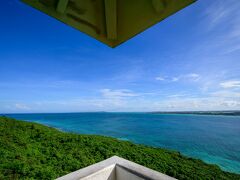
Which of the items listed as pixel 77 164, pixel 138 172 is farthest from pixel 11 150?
pixel 138 172

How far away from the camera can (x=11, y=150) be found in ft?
16.2

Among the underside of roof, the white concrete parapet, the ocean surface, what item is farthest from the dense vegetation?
the ocean surface

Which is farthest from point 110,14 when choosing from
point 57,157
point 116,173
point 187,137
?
point 187,137

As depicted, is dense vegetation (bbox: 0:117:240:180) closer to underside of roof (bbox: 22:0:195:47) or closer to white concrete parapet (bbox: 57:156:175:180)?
white concrete parapet (bbox: 57:156:175:180)

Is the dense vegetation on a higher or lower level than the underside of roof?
lower

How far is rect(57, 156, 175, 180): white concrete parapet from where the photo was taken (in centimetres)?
172

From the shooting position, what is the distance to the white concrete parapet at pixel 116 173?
1.72 m

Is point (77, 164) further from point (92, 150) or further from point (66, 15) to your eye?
point (66, 15)

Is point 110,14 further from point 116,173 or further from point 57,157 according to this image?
point 57,157

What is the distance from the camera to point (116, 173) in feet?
6.61

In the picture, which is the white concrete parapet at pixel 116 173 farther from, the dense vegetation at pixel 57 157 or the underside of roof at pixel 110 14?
the dense vegetation at pixel 57 157

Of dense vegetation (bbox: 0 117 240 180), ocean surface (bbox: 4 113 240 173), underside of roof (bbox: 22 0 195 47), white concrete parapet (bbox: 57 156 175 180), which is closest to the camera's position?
underside of roof (bbox: 22 0 195 47)

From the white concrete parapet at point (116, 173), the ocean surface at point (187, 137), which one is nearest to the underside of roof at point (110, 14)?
the white concrete parapet at point (116, 173)

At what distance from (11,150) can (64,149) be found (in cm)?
176
